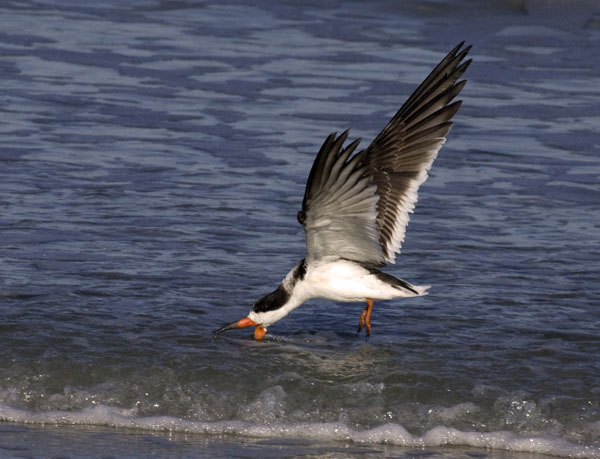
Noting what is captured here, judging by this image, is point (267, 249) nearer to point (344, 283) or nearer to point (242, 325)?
point (242, 325)

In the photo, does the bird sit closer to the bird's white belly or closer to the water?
the bird's white belly

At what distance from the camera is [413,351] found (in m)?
7.69

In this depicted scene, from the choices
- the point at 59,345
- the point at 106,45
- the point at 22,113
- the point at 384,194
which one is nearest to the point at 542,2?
the point at 106,45

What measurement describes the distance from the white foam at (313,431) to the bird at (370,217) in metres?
1.17

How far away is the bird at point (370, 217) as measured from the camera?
6945mm

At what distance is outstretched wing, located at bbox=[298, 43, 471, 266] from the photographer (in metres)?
6.69

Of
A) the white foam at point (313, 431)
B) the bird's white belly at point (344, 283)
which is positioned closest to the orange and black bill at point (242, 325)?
the bird's white belly at point (344, 283)

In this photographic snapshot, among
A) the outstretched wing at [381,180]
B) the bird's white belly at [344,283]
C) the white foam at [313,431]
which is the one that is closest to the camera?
the white foam at [313,431]

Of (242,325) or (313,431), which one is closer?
(313,431)

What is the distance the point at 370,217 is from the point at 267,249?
2.74 meters

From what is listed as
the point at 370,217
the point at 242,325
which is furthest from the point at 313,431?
the point at 242,325

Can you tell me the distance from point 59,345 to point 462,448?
8.29 feet

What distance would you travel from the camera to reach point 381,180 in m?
8.04

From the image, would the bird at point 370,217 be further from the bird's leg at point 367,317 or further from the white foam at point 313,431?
the white foam at point 313,431
